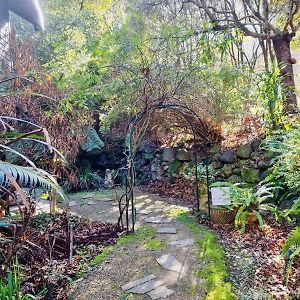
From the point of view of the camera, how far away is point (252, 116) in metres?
5.87

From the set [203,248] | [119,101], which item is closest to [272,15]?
[119,101]

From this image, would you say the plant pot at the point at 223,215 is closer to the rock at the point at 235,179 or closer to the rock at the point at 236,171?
the rock at the point at 235,179

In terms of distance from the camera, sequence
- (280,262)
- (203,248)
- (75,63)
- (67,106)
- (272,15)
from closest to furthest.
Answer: (280,262) < (203,248) < (67,106) < (75,63) < (272,15)

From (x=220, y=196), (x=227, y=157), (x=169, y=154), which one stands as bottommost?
(x=220, y=196)

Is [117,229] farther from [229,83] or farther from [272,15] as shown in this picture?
[272,15]

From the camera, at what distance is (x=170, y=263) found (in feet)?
10.2

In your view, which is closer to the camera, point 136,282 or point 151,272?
point 136,282

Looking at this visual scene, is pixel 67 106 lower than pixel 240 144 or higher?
higher

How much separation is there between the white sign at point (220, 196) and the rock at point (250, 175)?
968mm

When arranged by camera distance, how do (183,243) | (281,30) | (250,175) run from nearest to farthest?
(183,243), (250,175), (281,30)

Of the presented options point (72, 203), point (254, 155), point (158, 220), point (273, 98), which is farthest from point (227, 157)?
point (72, 203)

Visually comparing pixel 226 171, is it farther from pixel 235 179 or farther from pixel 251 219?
pixel 251 219

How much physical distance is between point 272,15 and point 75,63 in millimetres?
4444

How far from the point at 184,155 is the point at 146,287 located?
4207mm
